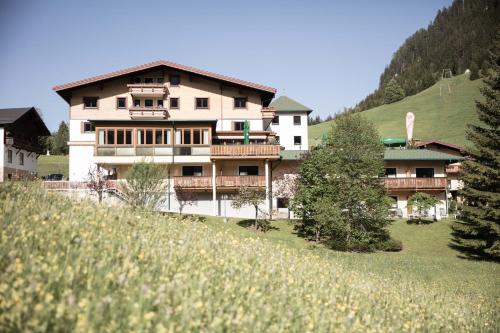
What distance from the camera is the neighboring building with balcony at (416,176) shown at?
147ft

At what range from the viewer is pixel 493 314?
13.7m

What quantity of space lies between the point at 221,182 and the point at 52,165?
240ft

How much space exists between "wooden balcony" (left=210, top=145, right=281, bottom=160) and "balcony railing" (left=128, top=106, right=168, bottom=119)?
785 centimetres

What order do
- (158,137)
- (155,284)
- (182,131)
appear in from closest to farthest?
(155,284)
(158,137)
(182,131)

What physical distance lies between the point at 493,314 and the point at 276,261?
877cm

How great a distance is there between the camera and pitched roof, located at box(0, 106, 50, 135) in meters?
45.9

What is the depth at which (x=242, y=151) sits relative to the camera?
126ft

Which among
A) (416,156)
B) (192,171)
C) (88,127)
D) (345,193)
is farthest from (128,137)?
(416,156)

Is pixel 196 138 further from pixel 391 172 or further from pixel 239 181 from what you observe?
pixel 391 172

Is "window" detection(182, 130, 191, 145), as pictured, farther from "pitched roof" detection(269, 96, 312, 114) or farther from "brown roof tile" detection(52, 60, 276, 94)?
"pitched roof" detection(269, 96, 312, 114)

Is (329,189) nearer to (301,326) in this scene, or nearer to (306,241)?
(306,241)

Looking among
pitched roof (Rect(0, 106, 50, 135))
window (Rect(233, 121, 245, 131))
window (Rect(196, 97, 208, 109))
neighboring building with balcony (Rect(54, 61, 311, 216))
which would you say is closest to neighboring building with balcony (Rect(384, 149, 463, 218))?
neighboring building with balcony (Rect(54, 61, 311, 216))

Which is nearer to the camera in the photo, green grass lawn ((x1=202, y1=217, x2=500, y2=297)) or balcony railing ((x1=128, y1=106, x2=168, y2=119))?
green grass lawn ((x1=202, y1=217, x2=500, y2=297))

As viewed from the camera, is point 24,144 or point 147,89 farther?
point 24,144
